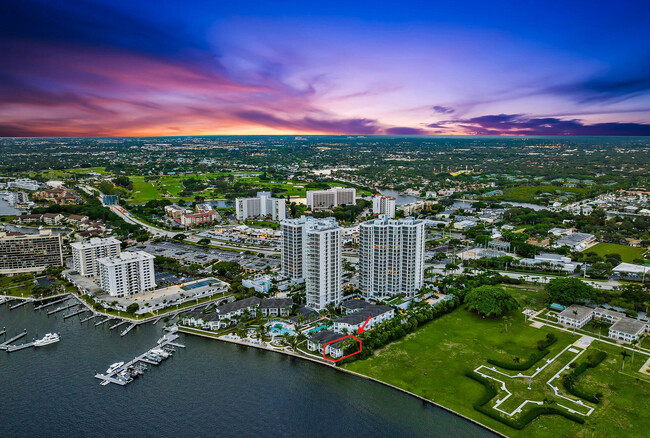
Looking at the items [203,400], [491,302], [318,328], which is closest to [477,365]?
[491,302]

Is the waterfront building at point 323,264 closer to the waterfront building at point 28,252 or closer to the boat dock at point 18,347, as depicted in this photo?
the boat dock at point 18,347

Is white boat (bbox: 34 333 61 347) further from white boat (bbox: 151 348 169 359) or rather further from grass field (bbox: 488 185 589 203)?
grass field (bbox: 488 185 589 203)

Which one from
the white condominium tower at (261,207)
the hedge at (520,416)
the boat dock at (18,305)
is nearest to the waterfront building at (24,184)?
the white condominium tower at (261,207)

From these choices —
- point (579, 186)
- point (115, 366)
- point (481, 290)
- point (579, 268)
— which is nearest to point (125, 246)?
point (115, 366)

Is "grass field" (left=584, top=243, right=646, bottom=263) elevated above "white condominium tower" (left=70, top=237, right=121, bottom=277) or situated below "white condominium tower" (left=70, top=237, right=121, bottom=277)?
below

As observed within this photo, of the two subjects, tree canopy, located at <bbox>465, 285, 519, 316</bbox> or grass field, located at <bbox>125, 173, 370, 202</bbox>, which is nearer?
tree canopy, located at <bbox>465, 285, 519, 316</bbox>

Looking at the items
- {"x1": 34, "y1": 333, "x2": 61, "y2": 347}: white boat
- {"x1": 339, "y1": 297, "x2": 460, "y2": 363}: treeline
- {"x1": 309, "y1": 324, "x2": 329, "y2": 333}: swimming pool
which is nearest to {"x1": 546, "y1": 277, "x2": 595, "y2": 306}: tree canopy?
{"x1": 339, "y1": 297, "x2": 460, "y2": 363}: treeline
